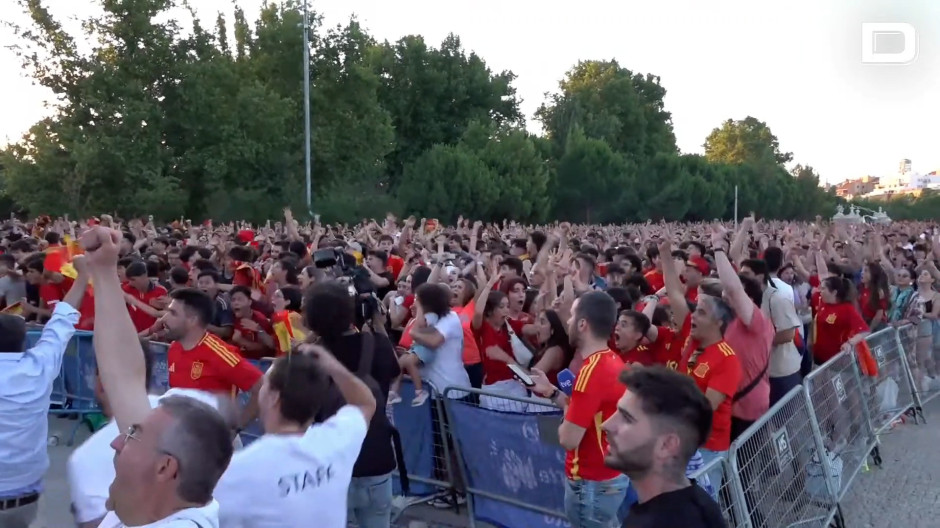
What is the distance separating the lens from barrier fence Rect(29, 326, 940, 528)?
513 centimetres

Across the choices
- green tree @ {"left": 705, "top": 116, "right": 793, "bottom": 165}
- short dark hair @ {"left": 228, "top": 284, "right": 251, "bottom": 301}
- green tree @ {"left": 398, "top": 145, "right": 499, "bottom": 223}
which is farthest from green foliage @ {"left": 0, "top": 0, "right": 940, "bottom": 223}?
green tree @ {"left": 705, "top": 116, "right": 793, "bottom": 165}

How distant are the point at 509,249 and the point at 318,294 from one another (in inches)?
355

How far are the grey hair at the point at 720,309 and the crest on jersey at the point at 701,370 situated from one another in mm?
300

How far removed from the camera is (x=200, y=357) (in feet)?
18.1

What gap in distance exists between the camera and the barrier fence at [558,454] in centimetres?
513

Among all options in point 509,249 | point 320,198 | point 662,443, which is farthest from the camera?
point 320,198

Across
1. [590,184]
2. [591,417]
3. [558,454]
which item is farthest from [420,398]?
[590,184]

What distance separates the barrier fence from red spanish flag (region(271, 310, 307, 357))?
2.31 ft

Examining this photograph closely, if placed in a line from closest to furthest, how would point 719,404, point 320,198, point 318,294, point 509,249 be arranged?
1. point 318,294
2. point 719,404
3. point 509,249
4. point 320,198

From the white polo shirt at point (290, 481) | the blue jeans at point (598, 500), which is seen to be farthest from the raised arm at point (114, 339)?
the blue jeans at point (598, 500)

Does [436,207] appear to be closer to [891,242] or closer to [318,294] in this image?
[891,242]

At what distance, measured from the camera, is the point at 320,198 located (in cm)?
3809

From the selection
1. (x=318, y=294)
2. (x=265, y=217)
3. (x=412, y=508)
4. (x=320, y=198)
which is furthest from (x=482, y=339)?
(x=320, y=198)

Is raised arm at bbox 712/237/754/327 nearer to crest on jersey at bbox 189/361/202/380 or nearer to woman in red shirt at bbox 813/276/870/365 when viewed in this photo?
woman in red shirt at bbox 813/276/870/365
